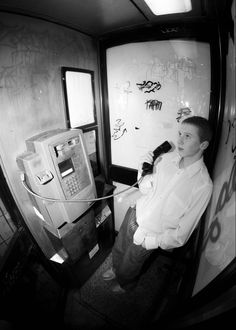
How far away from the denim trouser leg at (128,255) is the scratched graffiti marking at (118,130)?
804 millimetres

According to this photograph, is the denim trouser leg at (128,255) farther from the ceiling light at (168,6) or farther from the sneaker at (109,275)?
the ceiling light at (168,6)

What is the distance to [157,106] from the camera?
1.78 meters

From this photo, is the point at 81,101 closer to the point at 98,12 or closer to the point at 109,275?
the point at 98,12

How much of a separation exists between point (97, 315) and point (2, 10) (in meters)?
2.55

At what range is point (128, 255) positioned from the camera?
1.73 meters

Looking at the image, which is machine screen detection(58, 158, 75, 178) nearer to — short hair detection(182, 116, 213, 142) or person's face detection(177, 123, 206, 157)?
person's face detection(177, 123, 206, 157)

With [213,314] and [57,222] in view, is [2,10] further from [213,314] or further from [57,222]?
[213,314]

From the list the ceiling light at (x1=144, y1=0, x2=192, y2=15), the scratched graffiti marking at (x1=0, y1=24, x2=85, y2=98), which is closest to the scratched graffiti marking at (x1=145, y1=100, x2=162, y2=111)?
the ceiling light at (x1=144, y1=0, x2=192, y2=15)

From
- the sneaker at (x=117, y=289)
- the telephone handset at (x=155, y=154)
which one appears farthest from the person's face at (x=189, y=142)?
the sneaker at (x=117, y=289)

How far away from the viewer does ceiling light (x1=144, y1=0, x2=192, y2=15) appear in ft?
3.79

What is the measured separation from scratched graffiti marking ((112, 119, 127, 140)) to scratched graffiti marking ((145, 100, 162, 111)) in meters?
0.33

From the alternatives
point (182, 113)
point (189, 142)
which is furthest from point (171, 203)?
point (182, 113)

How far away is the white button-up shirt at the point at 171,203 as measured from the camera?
1.34 metres

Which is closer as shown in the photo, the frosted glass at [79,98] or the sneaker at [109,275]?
the frosted glass at [79,98]
